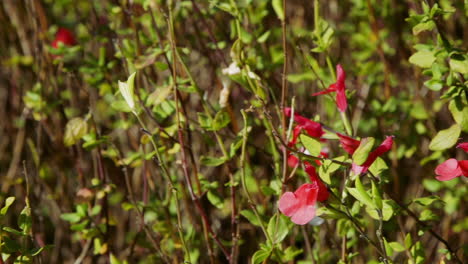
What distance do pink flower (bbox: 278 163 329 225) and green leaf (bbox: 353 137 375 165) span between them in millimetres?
85

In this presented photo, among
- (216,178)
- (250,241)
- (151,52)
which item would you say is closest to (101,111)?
(216,178)

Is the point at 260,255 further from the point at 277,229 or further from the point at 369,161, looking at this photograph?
the point at 369,161

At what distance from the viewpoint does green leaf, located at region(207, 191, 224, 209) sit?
4.22 feet

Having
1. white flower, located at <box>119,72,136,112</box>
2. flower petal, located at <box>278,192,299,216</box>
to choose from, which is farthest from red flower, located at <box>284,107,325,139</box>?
white flower, located at <box>119,72,136,112</box>

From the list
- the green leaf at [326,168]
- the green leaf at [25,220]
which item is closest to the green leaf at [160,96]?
the green leaf at [25,220]

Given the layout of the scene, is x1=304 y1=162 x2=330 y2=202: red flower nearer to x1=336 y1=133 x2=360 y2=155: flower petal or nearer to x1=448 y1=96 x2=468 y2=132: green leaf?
x1=336 y1=133 x2=360 y2=155: flower petal

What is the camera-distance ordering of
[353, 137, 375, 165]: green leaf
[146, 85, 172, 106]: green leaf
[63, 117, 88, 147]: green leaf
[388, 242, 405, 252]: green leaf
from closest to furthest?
1. [353, 137, 375, 165]: green leaf
2. [388, 242, 405, 252]: green leaf
3. [146, 85, 172, 106]: green leaf
4. [63, 117, 88, 147]: green leaf

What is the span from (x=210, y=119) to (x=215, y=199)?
205 mm

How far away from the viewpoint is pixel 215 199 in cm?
129

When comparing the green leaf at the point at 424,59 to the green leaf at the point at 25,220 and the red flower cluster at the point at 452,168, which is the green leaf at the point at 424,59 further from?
the green leaf at the point at 25,220

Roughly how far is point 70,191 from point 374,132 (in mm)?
1081

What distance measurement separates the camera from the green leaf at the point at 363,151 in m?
0.84

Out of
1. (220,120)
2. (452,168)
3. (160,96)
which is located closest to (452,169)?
(452,168)

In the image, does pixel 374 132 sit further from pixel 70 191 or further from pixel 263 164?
pixel 70 191
